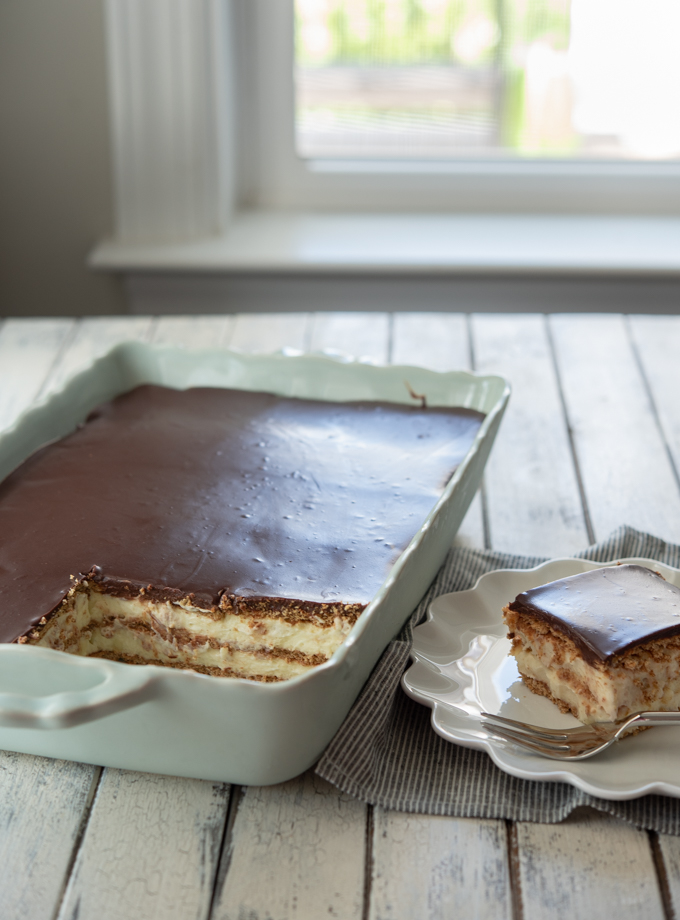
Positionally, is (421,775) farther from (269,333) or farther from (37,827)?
(269,333)

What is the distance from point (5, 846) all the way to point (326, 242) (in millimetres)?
1901

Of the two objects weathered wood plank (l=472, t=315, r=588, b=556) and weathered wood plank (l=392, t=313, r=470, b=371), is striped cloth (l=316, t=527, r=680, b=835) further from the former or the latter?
weathered wood plank (l=392, t=313, r=470, b=371)

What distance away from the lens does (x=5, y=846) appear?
27.2 inches

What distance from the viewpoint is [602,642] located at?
735mm

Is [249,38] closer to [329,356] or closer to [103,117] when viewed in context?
[103,117]

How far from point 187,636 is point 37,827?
219 millimetres

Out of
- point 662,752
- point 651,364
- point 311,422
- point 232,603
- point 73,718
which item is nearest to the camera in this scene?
point 73,718

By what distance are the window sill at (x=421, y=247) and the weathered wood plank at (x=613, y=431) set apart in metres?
0.49

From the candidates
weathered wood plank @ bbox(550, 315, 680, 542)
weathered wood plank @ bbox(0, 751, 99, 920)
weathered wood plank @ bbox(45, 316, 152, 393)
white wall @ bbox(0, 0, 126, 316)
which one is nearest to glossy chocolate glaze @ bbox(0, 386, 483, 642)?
weathered wood plank @ bbox(0, 751, 99, 920)

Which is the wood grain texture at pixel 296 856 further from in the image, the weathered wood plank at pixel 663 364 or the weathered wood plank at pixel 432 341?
the weathered wood plank at pixel 432 341

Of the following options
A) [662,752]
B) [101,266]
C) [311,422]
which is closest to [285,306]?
[101,266]

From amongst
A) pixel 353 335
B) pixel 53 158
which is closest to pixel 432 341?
pixel 353 335

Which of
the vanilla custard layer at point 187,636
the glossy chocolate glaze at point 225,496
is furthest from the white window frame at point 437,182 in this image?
→ the vanilla custard layer at point 187,636

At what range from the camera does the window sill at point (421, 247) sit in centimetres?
225
